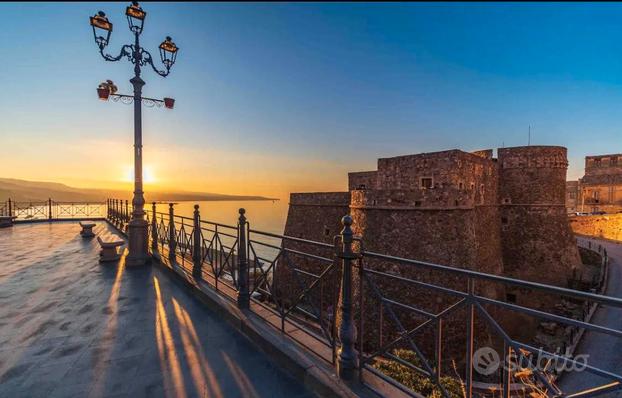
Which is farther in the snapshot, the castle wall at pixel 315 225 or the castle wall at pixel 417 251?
the castle wall at pixel 315 225

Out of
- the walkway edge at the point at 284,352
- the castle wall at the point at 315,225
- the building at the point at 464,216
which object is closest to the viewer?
the walkway edge at the point at 284,352

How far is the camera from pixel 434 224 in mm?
11773

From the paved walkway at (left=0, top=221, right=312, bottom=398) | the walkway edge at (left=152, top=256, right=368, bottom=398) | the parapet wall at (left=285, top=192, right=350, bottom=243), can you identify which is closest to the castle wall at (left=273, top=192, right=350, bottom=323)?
the parapet wall at (left=285, top=192, right=350, bottom=243)

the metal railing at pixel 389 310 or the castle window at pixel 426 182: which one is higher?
the castle window at pixel 426 182

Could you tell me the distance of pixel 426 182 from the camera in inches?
575

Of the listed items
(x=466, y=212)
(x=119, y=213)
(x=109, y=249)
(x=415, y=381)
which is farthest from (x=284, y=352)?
(x=119, y=213)

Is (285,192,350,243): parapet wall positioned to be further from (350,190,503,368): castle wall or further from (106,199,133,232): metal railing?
(106,199,133,232): metal railing

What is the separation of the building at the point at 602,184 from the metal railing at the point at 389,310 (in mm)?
33810

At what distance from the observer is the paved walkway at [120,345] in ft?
8.89

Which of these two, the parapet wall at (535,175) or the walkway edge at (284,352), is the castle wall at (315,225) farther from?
the walkway edge at (284,352)

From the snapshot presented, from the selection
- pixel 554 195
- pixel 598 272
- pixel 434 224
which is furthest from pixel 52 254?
pixel 598 272

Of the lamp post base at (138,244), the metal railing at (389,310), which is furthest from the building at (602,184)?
the lamp post base at (138,244)

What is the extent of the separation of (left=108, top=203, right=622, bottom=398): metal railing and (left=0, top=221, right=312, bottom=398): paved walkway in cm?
58

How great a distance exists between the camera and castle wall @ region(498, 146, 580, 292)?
17.7m
